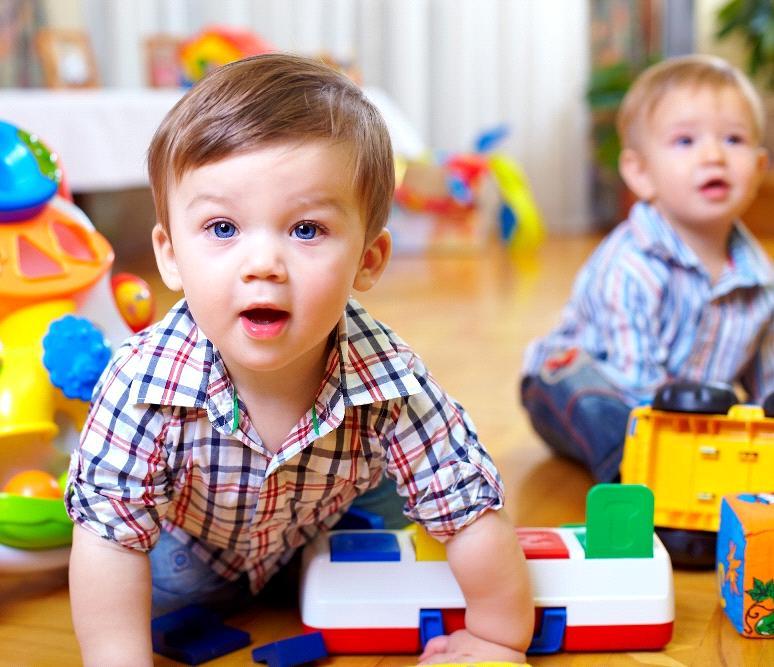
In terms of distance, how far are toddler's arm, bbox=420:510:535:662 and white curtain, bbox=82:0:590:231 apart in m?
2.88

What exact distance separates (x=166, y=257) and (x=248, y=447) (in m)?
0.15

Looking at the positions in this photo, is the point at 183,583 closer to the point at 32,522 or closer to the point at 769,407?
the point at 32,522

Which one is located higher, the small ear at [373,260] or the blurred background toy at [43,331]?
the small ear at [373,260]

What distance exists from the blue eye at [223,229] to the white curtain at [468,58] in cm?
285

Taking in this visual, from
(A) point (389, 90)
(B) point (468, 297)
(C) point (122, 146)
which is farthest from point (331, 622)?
(A) point (389, 90)

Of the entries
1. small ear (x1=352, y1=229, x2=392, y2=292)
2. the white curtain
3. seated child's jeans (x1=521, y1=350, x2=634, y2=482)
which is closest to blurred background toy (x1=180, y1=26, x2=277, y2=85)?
the white curtain

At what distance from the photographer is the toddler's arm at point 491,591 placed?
80cm

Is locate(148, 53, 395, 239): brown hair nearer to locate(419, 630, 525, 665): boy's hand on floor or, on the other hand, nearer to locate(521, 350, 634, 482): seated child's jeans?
locate(419, 630, 525, 665): boy's hand on floor

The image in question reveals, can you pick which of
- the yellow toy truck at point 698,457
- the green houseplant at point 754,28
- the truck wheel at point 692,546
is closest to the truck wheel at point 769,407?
the yellow toy truck at point 698,457

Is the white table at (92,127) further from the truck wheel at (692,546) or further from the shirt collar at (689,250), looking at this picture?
the truck wheel at (692,546)

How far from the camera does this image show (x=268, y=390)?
80 centimetres

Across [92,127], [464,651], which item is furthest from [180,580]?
[92,127]

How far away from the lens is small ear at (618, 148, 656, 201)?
137 centimetres

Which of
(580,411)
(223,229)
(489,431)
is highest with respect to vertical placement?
(223,229)
